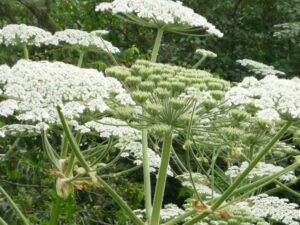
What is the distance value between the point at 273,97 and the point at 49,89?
0.74 meters

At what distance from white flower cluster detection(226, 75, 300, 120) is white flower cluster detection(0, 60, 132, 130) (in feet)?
1.58

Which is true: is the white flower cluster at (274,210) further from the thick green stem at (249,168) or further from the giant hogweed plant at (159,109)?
the thick green stem at (249,168)

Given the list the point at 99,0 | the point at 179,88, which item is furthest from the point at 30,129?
the point at 99,0

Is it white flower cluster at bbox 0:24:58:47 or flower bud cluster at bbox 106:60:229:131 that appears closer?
flower bud cluster at bbox 106:60:229:131

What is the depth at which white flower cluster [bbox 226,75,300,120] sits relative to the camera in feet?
7.12

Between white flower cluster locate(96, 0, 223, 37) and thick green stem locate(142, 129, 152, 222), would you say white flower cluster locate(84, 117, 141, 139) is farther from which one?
white flower cluster locate(96, 0, 223, 37)

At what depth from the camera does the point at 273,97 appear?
222 cm

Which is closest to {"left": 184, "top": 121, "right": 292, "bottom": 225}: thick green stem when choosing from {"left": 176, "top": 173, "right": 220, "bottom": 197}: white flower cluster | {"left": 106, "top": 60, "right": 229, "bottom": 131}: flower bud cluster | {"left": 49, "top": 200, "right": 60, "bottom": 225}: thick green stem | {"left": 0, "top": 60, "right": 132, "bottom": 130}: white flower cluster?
{"left": 106, "top": 60, "right": 229, "bottom": 131}: flower bud cluster

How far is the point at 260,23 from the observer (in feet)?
25.0

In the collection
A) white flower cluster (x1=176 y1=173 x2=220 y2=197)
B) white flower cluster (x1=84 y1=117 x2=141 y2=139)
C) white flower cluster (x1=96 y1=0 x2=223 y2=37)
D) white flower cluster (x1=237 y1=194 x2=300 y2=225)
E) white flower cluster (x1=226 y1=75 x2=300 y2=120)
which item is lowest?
white flower cluster (x1=176 y1=173 x2=220 y2=197)

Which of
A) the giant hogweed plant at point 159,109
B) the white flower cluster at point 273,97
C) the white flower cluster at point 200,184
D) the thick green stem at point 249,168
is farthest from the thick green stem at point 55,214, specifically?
the white flower cluster at point 273,97

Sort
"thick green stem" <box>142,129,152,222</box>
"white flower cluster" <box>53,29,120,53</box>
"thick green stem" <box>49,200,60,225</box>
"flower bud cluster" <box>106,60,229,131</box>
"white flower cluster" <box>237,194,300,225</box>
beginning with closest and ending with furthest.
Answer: "flower bud cluster" <box>106,60,229,131</box>, "thick green stem" <box>142,129,152,222</box>, "white flower cluster" <box>237,194,300,225</box>, "thick green stem" <box>49,200,60,225</box>, "white flower cluster" <box>53,29,120,53</box>

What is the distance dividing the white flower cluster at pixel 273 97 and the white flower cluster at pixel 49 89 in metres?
0.48

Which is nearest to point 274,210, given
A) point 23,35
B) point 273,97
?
point 273,97
